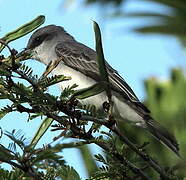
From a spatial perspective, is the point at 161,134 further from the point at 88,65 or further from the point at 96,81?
the point at 88,65

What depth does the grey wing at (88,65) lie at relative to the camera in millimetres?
3535

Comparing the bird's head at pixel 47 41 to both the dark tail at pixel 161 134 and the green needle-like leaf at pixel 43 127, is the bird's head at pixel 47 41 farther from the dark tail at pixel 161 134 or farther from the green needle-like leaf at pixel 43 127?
the green needle-like leaf at pixel 43 127

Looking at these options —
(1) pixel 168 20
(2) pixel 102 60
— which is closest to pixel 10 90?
(2) pixel 102 60

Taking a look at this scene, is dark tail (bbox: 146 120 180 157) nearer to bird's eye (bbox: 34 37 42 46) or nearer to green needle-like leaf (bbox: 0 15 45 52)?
green needle-like leaf (bbox: 0 15 45 52)

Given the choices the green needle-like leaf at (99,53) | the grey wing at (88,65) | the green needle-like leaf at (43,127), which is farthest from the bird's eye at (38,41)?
the green needle-like leaf at (99,53)

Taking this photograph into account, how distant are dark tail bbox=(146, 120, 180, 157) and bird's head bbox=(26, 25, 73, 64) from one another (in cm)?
121

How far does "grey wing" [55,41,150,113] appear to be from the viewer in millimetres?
3535

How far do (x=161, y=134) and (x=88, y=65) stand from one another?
835 mm

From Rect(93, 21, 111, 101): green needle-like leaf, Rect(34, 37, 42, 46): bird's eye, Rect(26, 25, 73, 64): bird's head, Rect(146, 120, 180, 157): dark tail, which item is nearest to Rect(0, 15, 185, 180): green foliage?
Rect(93, 21, 111, 101): green needle-like leaf

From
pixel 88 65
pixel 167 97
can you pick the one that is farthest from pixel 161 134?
pixel 88 65

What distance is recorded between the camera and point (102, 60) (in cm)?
152

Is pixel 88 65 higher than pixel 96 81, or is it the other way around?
pixel 88 65

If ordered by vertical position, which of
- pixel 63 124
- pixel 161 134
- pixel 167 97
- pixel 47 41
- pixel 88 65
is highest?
pixel 47 41

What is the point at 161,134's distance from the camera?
3.25 m
